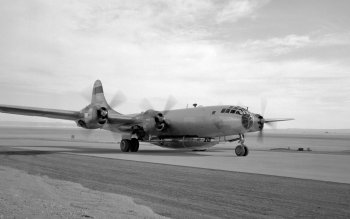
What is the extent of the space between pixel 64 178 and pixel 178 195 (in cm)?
464

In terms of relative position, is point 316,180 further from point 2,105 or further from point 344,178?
point 2,105

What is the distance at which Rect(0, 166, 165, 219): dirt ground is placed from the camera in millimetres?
6582

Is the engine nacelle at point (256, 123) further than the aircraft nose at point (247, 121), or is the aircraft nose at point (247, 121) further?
the engine nacelle at point (256, 123)

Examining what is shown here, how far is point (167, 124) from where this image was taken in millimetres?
28781

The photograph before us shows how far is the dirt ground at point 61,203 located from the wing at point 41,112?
1554cm

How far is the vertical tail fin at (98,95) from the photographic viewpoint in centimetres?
3219

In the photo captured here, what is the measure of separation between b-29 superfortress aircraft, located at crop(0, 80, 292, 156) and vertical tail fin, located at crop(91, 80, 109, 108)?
129 cm

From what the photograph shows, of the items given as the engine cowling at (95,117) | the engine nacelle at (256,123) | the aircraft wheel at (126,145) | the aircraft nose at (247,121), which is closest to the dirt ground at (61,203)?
the engine cowling at (95,117)

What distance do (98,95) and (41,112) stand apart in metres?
7.52

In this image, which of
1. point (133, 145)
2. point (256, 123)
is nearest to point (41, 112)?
point (133, 145)

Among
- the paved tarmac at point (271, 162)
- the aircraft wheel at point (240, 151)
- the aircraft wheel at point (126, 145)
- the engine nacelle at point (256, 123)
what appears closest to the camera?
the paved tarmac at point (271, 162)

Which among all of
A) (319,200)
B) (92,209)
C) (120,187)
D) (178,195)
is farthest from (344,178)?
(92,209)

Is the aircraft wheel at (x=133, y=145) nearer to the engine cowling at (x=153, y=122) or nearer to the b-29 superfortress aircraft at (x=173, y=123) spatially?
the b-29 superfortress aircraft at (x=173, y=123)

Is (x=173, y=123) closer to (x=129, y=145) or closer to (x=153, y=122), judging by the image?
(x=153, y=122)
